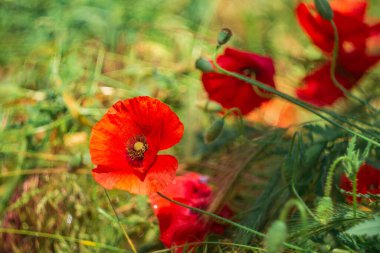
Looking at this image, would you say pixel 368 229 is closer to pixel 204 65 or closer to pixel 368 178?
pixel 368 178

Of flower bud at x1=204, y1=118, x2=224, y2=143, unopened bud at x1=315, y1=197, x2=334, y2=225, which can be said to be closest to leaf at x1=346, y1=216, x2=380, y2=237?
unopened bud at x1=315, y1=197, x2=334, y2=225

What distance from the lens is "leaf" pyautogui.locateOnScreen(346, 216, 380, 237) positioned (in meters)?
0.76

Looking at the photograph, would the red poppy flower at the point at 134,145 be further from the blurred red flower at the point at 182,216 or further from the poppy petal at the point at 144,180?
the blurred red flower at the point at 182,216

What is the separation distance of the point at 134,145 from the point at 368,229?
13.1 inches

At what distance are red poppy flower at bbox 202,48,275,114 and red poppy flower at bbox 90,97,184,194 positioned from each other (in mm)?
259

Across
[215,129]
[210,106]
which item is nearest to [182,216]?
[215,129]

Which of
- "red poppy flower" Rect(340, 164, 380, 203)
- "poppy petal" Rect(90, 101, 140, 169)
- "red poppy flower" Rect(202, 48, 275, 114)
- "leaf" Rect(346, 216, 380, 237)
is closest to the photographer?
"leaf" Rect(346, 216, 380, 237)

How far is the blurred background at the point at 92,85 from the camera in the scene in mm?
1165

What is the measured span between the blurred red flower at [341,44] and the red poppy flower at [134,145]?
1.44ft

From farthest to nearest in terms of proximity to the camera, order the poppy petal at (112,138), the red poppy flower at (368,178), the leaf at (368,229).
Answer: the red poppy flower at (368,178) < the poppy petal at (112,138) < the leaf at (368,229)

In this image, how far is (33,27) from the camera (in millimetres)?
1616

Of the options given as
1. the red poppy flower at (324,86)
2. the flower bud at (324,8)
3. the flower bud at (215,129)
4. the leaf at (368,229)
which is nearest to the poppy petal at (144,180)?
the flower bud at (215,129)

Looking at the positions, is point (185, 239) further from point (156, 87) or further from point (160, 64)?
point (160, 64)

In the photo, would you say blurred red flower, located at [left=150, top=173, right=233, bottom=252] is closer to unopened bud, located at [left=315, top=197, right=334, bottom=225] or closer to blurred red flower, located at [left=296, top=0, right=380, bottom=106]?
unopened bud, located at [left=315, top=197, right=334, bottom=225]
